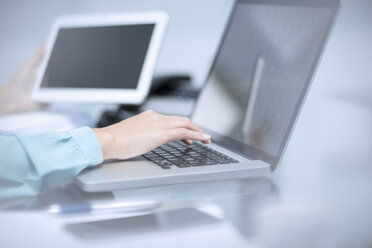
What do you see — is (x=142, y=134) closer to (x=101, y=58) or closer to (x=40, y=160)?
(x=40, y=160)

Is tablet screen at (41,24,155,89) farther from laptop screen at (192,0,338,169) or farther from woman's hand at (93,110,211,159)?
woman's hand at (93,110,211,159)

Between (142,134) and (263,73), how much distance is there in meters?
0.27

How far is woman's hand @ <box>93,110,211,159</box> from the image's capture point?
67 centimetres

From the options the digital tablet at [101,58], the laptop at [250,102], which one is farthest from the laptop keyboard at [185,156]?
the digital tablet at [101,58]

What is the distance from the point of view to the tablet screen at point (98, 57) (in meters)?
1.11

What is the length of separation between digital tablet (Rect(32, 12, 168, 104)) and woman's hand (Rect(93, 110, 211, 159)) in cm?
33

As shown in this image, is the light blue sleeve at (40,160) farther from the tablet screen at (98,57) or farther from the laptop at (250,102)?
the tablet screen at (98,57)

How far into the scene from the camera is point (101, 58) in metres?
1.17

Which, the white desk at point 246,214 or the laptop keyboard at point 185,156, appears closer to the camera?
the white desk at point 246,214

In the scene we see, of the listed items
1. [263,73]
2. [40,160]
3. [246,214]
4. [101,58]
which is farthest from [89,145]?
[101,58]

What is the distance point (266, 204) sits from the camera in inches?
22.6

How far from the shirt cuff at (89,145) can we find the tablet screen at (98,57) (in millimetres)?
437

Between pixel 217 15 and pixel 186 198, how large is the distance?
1110 millimetres

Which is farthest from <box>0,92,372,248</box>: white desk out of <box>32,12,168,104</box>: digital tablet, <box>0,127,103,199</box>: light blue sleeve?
<box>32,12,168,104</box>: digital tablet
